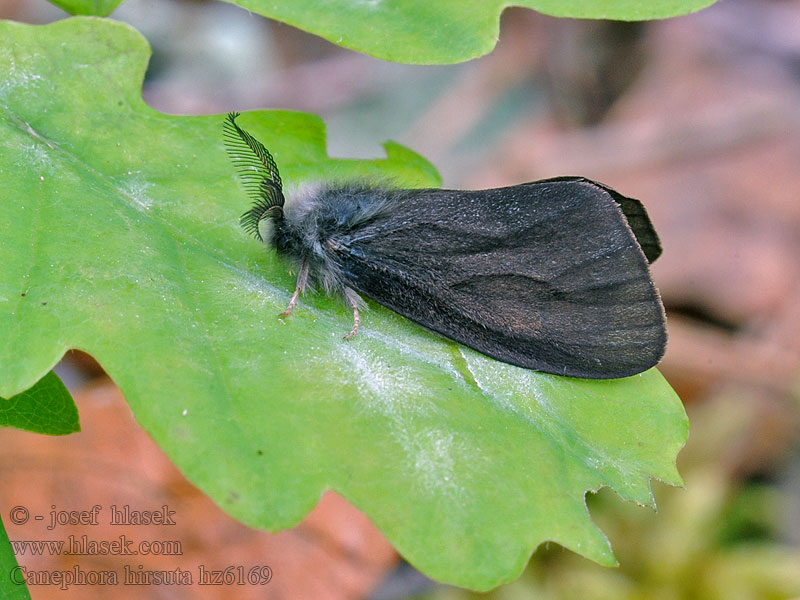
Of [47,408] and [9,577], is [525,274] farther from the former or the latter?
[9,577]

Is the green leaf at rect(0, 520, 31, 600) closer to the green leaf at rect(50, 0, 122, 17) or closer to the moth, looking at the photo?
the moth

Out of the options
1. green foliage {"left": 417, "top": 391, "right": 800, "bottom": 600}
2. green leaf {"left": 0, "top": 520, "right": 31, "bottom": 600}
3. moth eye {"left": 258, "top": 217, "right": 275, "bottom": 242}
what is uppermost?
moth eye {"left": 258, "top": 217, "right": 275, "bottom": 242}

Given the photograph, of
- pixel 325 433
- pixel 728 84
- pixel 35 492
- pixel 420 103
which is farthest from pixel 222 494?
pixel 420 103

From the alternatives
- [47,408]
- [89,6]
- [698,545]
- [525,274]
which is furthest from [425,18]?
[698,545]

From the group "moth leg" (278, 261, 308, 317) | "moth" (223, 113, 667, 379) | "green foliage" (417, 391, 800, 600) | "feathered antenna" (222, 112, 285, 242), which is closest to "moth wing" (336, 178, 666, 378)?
"moth" (223, 113, 667, 379)

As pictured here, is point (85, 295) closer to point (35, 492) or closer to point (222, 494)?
point (222, 494)

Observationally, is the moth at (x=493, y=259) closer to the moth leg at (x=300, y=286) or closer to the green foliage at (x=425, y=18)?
the moth leg at (x=300, y=286)
